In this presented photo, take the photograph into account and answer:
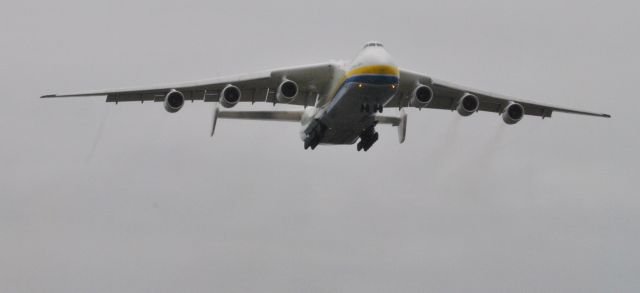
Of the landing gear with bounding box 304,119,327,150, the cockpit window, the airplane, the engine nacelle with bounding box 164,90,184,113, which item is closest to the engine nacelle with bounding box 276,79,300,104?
the airplane

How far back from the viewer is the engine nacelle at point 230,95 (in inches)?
1121

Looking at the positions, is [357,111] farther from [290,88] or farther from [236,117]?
[236,117]

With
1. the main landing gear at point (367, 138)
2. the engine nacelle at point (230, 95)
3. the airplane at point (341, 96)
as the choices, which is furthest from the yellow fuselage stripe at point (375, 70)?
the main landing gear at point (367, 138)

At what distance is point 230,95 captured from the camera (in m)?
28.5

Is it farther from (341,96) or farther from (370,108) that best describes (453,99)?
(341,96)

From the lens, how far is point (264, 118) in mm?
31812

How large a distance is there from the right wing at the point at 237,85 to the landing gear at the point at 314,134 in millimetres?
883

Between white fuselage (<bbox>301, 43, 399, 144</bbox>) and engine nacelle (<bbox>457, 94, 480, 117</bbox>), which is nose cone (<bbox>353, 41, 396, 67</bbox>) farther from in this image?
engine nacelle (<bbox>457, 94, 480, 117</bbox>)

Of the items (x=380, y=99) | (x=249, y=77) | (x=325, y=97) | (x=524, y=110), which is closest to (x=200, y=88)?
(x=249, y=77)

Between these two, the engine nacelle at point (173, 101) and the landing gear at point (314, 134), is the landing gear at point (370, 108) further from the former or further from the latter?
the engine nacelle at point (173, 101)

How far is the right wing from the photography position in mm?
29781

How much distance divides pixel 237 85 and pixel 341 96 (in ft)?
11.3

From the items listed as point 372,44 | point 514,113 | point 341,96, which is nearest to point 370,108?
point 341,96

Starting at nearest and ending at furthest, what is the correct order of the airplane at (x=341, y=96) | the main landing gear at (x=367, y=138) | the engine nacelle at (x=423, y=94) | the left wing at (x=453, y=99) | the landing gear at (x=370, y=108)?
the airplane at (x=341, y=96), the landing gear at (x=370, y=108), the engine nacelle at (x=423, y=94), the left wing at (x=453, y=99), the main landing gear at (x=367, y=138)
